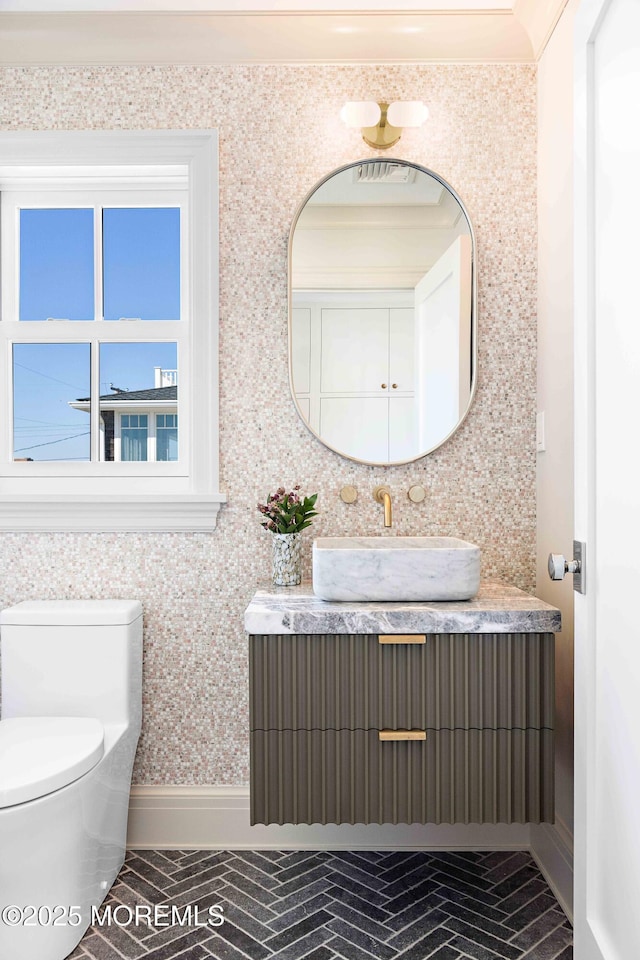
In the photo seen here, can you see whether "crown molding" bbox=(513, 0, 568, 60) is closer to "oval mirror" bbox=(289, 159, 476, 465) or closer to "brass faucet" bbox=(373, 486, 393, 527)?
"oval mirror" bbox=(289, 159, 476, 465)

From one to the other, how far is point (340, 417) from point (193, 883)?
55.9 inches

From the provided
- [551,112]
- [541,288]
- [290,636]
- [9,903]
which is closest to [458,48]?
[551,112]

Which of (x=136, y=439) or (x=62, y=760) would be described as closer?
(x=62, y=760)

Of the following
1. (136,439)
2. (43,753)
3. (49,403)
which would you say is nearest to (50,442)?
(49,403)

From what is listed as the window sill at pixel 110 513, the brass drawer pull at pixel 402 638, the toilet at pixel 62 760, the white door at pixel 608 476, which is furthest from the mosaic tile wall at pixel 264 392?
the white door at pixel 608 476

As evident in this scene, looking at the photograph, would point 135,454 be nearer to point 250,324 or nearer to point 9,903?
point 250,324

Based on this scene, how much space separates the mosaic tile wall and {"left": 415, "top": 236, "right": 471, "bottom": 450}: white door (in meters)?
0.06

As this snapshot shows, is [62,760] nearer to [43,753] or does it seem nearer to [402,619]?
[43,753]

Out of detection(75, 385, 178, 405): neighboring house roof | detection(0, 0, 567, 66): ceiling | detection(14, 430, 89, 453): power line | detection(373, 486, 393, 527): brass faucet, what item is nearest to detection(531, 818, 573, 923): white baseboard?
detection(373, 486, 393, 527): brass faucet

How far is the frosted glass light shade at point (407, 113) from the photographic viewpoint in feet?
6.59

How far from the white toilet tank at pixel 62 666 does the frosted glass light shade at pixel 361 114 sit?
1633 millimetres

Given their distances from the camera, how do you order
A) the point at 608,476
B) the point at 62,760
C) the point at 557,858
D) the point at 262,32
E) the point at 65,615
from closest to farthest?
the point at 608,476
the point at 62,760
the point at 557,858
the point at 65,615
the point at 262,32

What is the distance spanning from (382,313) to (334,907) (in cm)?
170

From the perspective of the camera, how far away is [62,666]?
196cm
